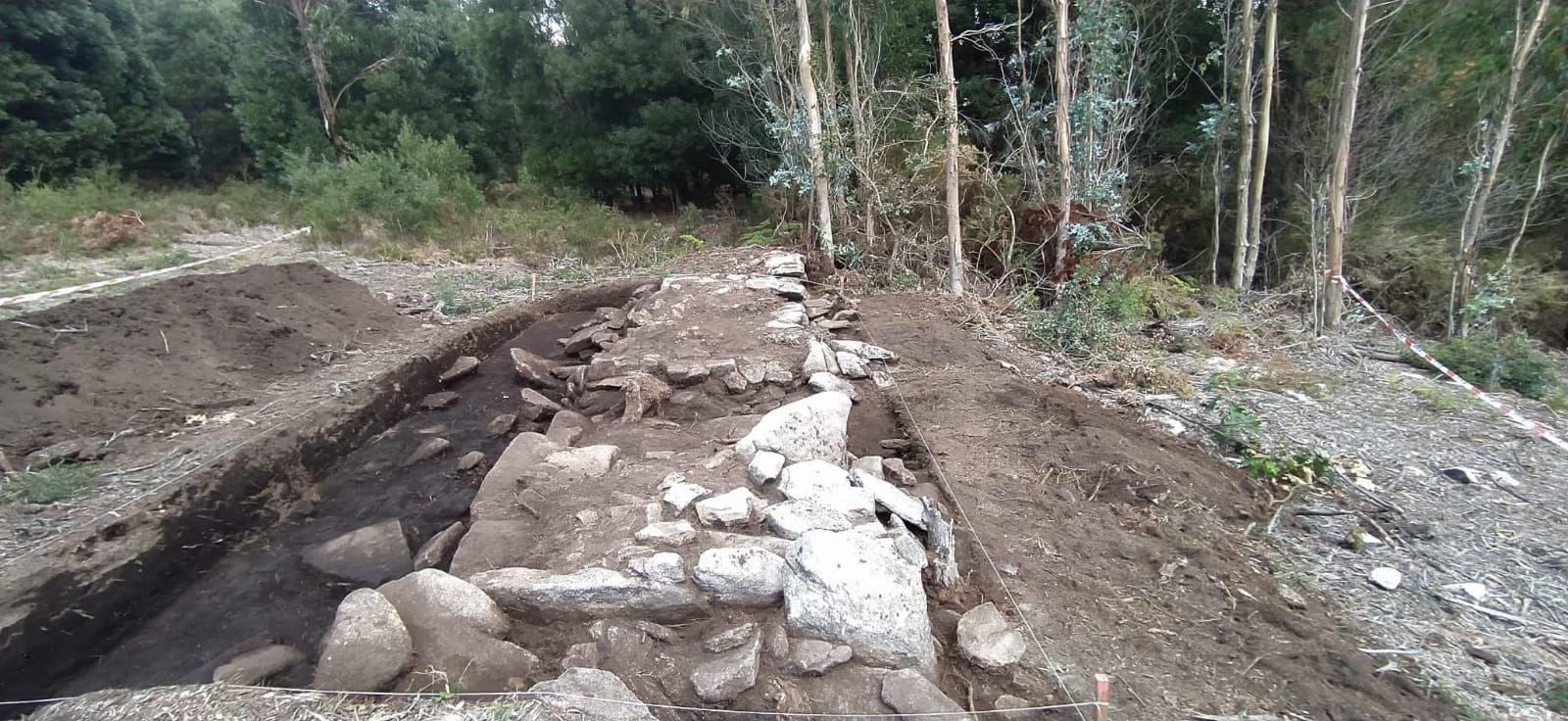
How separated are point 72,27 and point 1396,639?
22.0m

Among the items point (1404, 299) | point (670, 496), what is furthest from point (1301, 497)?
point (1404, 299)

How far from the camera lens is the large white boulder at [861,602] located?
106 inches

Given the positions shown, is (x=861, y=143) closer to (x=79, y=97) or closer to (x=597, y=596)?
(x=597, y=596)

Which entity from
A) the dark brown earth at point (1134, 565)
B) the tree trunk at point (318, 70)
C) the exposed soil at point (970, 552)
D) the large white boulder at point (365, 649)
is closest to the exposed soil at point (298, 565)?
the exposed soil at point (970, 552)

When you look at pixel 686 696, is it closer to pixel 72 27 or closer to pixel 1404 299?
pixel 1404 299

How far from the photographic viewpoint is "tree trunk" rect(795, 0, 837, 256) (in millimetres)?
7469

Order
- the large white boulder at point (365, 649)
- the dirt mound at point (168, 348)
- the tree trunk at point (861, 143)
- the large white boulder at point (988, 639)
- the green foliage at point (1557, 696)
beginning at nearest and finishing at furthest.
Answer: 1. the green foliage at point (1557, 696)
2. the large white boulder at point (365, 649)
3. the large white boulder at point (988, 639)
4. the dirt mound at point (168, 348)
5. the tree trunk at point (861, 143)

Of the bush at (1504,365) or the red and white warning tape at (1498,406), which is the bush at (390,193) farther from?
the bush at (1504,365)

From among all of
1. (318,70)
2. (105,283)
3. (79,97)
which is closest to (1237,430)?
(105,283)

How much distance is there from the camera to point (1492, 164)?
622 centimetres

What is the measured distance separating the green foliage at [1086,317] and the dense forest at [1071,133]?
0.78 feet

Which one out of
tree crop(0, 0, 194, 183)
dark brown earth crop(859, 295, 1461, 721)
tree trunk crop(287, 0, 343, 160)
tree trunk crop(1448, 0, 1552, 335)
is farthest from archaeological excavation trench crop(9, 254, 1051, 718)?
tree trunk crop(287, 0, 343, 160)

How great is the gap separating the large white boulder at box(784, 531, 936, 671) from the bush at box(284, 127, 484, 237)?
10.7m

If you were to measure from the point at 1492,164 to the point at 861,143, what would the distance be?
18.1 ft
